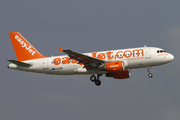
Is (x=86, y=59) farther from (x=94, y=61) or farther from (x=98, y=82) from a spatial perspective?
(x=98, y=82)

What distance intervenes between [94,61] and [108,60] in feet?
7.01

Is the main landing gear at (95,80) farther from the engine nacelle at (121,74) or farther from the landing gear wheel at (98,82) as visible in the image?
the engine nacelle at (121,74)

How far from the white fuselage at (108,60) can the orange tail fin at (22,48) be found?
2135mm

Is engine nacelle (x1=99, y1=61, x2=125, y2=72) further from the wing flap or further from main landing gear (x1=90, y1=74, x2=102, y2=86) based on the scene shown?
main landing gear (x1=90, y1=74, x2=102, y2=86)

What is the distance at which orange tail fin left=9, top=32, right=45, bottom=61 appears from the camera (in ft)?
170

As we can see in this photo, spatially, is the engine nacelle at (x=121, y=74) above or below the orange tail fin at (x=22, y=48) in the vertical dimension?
below

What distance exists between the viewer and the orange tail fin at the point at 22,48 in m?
51.7

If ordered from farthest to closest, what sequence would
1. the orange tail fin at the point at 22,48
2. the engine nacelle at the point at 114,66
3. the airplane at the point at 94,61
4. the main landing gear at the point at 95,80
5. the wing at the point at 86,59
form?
the orange tail fin at the point at 22,48 → the main landing gear at the point at 95,80 → the airplane at the point at 94,61 → the engine nacelle at the point at 114,66 → the wing at the point at 86,59

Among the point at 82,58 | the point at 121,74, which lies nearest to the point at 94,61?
the point at 82,58

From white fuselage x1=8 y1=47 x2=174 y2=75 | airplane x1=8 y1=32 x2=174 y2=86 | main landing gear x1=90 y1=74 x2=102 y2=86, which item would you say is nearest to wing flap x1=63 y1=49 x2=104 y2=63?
airplane x1=8 y1=32 x2=174 y2=86

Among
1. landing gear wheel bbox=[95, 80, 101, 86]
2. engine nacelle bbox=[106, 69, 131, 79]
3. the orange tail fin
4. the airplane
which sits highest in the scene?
the orange tail fin

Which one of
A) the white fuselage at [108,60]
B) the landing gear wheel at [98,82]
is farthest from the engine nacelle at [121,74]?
the white fuselage at [108,60]

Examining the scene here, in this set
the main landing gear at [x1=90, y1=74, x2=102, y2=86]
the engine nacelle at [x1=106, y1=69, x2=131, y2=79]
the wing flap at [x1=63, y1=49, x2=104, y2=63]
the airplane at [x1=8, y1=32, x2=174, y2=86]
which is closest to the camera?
the wing flap at [x1=63, y1=49, x2=104, y2=63]

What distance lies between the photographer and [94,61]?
46094 mm
